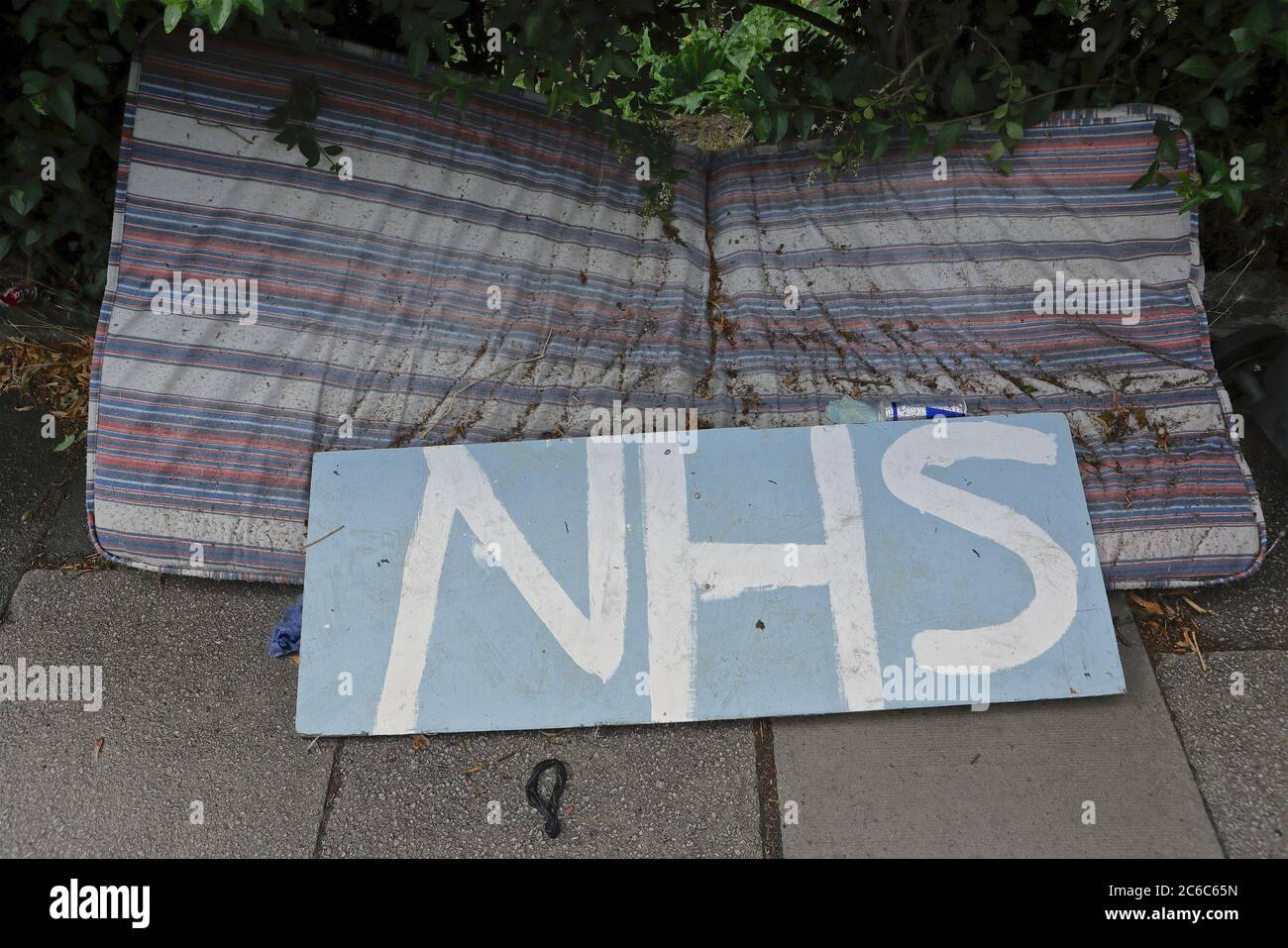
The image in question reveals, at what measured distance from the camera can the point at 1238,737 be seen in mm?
2242

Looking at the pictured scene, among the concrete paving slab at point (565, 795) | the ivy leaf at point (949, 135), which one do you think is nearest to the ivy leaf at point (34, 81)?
the concrete paving slab at point (565, 795)

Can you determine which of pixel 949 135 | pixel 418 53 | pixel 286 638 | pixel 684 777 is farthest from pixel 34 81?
pixel 949 135

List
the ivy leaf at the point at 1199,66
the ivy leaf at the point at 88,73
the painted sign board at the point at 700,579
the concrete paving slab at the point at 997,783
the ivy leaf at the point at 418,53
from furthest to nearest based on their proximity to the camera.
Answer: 1. the ivy leaf at the point at 1199,66
2. the ivy leaf at the point at 418,53
3. the ivy leaf at the point at 88,73
4. the painted sign board at the point at 700,579
5. the concrete paving slab at the point at 997,783

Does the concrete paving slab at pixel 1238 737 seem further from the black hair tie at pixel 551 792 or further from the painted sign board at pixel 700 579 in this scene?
the black hair tie at pixel 551 792

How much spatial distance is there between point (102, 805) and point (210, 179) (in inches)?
71.5

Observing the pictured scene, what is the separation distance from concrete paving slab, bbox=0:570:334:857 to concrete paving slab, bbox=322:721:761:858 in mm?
134

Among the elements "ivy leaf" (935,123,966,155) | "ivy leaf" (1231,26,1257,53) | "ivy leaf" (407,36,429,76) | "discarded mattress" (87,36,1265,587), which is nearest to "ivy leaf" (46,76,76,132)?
"discarded mattress" (87,36,1265,587)

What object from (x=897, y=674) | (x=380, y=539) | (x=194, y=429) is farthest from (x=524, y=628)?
(x=194, y=429)

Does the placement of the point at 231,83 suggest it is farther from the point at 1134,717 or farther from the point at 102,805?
the point at 1134,717

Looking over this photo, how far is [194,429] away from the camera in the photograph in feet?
8.61

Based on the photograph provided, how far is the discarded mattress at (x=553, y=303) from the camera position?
2.60 m

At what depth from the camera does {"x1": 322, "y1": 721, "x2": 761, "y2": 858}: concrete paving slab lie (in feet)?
7.03

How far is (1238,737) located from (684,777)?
55.2 inches

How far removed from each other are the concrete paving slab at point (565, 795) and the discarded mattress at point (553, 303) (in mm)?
717
